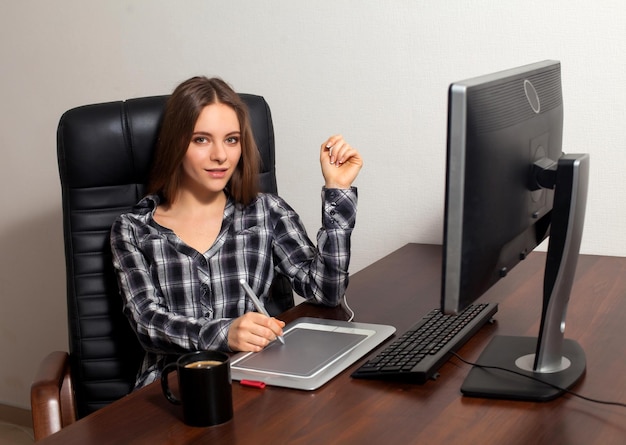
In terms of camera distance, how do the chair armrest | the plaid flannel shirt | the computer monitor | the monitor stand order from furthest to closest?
the plaid flannel shirt, the chair armrest, the monitor stand, the computer monitor

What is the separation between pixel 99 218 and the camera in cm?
174

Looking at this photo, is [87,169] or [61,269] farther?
[61,269]

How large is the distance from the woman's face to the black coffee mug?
0.61 metres

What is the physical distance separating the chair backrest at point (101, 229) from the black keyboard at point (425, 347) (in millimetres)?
671

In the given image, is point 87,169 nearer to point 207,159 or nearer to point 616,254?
point 207,159

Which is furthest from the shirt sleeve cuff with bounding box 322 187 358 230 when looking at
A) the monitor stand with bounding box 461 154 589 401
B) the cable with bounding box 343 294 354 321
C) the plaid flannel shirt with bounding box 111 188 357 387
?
the monitor stand with bounding box 461 154 589 401

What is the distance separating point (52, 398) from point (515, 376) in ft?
2.64

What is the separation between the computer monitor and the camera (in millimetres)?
1004

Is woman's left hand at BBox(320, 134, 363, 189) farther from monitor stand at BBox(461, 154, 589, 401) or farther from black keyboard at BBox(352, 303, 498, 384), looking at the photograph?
monitor stand at BBox(461, 154, 589, 401)

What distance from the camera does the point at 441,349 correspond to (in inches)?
50.9

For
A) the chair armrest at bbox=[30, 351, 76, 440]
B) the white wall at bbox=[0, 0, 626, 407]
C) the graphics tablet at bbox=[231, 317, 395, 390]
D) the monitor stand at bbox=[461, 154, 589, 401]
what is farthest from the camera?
the white wall at bbox=[0, 0, 626, 407]

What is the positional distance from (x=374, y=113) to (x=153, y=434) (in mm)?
1125

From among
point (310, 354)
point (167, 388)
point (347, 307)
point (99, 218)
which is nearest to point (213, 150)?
point (99, 218)

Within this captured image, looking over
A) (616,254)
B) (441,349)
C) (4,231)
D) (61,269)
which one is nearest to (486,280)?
(441,349)
